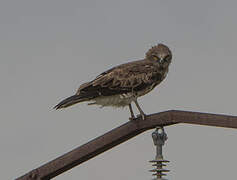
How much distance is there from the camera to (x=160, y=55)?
460 inches

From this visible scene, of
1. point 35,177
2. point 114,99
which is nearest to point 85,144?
point 35,177

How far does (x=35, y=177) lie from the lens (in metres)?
7.09

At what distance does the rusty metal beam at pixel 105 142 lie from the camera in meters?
6.93

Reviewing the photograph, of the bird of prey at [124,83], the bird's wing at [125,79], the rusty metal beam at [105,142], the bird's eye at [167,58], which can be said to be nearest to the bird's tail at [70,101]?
the bird of prey at [124,83]

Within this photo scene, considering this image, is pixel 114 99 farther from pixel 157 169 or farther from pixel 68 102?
pixel 157 169

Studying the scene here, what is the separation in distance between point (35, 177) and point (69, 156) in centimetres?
45

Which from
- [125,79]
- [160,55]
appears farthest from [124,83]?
[160,55]

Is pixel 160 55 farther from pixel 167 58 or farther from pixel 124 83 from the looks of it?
pixel 124 83

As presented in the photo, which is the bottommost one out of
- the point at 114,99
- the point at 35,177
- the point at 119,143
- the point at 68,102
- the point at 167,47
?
the point at 35,177

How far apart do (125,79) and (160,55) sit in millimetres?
1231

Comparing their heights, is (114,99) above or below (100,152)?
above

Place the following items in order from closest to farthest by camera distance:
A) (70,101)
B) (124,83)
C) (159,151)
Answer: (159,151), (70,101), (124,83)

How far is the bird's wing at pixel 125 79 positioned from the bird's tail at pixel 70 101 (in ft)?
1.51

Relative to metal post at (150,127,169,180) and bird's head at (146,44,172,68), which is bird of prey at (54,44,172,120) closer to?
bird's head at (146,44,172,68)
